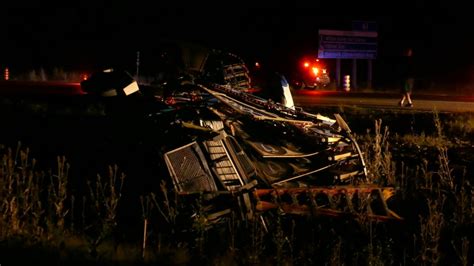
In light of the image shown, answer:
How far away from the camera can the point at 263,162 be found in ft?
26.3

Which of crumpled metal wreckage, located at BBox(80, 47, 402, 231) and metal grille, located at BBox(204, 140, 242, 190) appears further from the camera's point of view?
metal grille, located at BBox(204, 140, 242, 190)

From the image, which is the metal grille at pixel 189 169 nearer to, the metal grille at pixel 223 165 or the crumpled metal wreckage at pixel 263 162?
the crumpled metal wreckage at pixel 263 162

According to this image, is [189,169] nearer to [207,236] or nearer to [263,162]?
[207,236]

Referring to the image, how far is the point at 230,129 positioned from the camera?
25.8 feet

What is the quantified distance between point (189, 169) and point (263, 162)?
1050 mm

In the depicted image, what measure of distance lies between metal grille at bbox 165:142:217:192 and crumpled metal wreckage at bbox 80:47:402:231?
1 centimetres

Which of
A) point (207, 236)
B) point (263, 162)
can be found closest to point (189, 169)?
point (207, 236)

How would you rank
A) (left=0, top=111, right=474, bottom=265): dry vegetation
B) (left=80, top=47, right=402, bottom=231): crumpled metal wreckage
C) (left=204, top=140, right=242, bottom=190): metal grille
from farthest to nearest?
(left=204, top=140, right=242, bottom=190): metal grille, (left=80, top=47, right=402, bottom=231): crumpled metal wreckage, (left=0, top=111, right=474, bottom=265): dry vegetation

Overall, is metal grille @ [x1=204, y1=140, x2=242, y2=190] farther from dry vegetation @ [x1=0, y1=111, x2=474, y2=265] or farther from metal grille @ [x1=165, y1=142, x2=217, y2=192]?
dry vegetation @ [x1=0, y1=111, x2=474, y2=265]

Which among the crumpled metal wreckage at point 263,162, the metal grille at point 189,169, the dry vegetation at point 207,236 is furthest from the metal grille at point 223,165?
the dry vegetation at point 207,236

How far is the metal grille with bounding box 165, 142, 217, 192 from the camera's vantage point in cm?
726

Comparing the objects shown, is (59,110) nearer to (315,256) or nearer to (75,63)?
(315,256)

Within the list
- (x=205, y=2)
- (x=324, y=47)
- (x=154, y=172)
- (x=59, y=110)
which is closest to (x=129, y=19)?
(x=205, y=2)

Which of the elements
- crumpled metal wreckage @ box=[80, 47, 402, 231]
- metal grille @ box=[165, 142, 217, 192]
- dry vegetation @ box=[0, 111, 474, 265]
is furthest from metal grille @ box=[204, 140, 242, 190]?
dry vegetation @ box=[0, 111, 474, 265]
